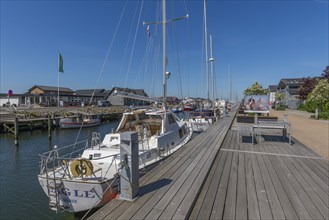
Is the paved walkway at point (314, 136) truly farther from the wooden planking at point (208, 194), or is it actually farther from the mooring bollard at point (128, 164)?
the mooring bollard at point (128, 164)

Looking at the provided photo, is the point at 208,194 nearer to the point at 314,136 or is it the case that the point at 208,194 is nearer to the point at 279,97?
the point at 314,136

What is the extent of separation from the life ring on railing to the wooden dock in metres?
1.47

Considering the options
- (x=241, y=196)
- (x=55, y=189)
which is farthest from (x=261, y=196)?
(x=55, y=189)

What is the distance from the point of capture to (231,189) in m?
5.05

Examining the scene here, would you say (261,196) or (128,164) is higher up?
(128,164)

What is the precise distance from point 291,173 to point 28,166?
14.0 meters

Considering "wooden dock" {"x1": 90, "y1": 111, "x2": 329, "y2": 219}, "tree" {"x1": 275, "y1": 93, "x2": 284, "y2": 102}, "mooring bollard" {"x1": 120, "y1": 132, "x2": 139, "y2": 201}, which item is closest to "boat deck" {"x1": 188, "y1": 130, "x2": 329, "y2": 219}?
"wooden dock" {"x1": 90, "y1": 111, "x2": 329, "y2": 219}

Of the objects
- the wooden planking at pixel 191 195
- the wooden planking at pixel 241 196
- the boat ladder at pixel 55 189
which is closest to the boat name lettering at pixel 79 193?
the boat ladder at pixel 55 189

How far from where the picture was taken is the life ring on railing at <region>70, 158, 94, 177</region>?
215 inches

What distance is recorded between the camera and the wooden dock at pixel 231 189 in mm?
3841

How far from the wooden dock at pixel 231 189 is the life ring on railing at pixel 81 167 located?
1.47m

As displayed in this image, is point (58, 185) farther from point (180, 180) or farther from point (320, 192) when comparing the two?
point (320, 192)

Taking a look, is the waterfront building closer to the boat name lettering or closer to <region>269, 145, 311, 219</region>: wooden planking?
<region>269, 145, 311, 219</region>: wooden planking

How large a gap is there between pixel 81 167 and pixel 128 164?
2056 mm
